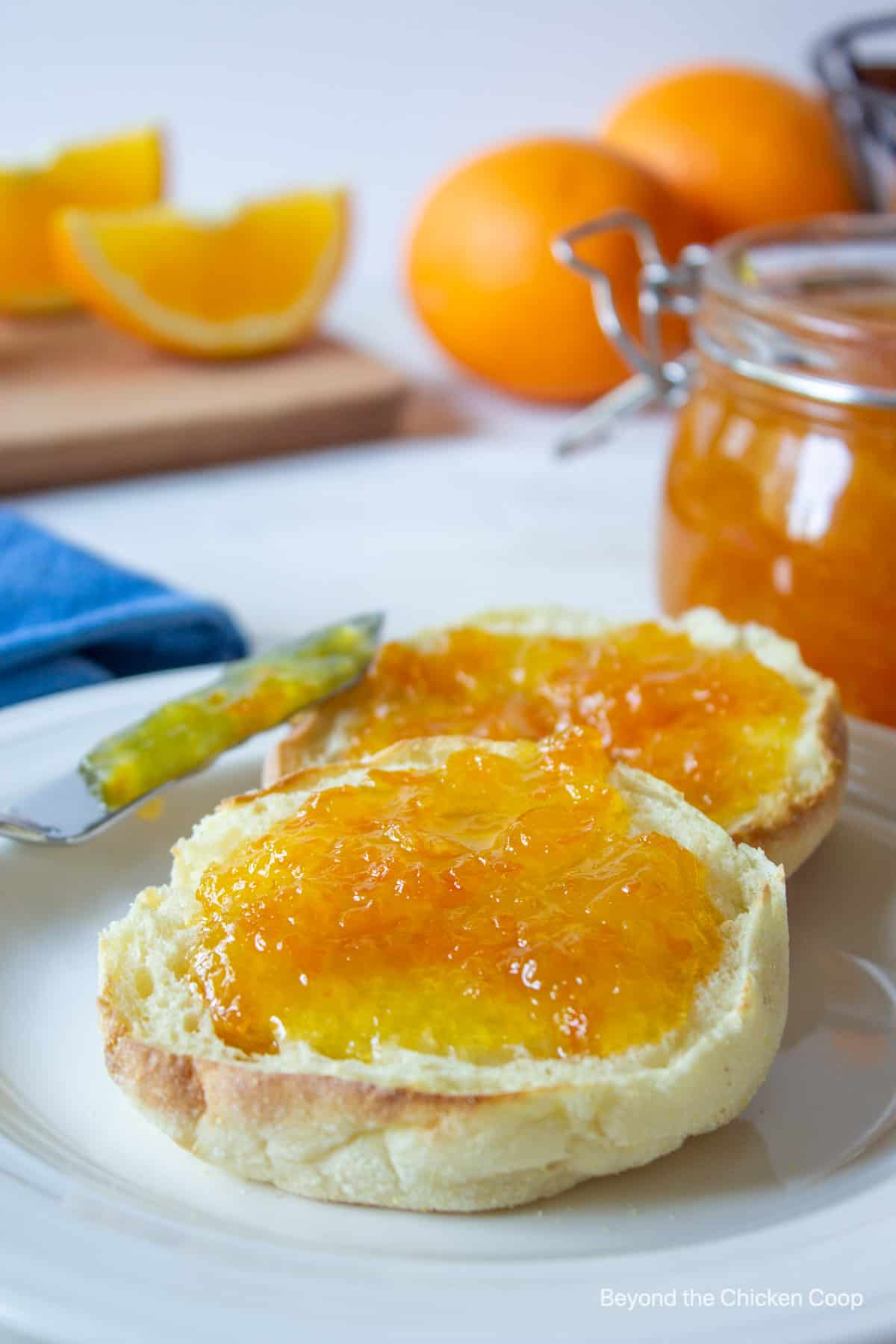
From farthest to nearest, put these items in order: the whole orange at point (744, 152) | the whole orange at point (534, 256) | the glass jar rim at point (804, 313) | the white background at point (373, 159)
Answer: the whole orange at point (744, 152)
the whole orange at point (534, 256)
the white background at point (373, 159)
the glass jar rim at point (804, 313)

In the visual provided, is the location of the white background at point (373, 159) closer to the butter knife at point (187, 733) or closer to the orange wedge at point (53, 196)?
the orange wedge at point (53, 196)

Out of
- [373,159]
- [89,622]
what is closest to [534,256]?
[89,622]

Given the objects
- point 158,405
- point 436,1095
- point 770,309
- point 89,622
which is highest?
point 770,309

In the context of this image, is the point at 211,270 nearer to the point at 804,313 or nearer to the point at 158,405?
the point at 158,405

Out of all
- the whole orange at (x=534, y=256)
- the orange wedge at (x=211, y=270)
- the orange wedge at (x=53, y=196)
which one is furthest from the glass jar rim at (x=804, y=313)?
the orange wedge at (x=53, y=196)

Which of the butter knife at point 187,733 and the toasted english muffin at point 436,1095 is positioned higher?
the toasted english muffin at point 436,1095

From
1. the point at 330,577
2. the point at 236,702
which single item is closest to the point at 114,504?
the point at 330,577

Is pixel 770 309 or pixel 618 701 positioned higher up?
Result: pixel 770 309
